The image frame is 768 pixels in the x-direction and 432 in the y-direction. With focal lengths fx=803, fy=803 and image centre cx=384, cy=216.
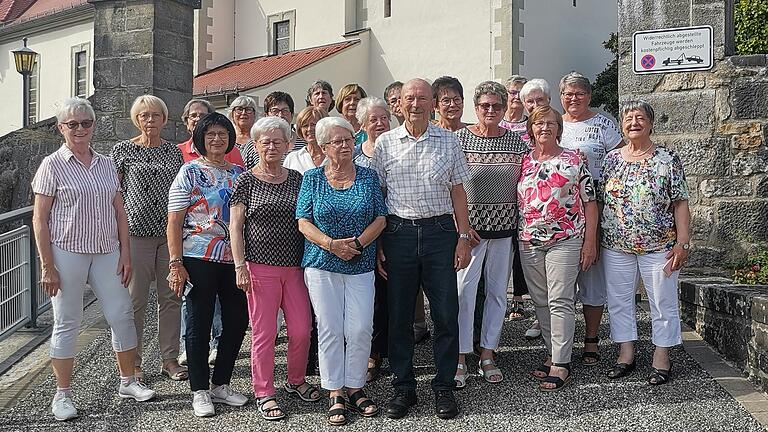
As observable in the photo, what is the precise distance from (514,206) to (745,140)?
2.70 metres

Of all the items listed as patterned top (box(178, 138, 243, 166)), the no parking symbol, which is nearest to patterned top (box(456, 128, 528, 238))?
patterned top (box(178, 138, 243, 166))

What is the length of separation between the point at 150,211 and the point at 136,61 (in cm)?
360

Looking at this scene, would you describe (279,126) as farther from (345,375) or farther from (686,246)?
(686,246)

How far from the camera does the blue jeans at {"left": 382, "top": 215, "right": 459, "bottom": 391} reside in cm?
450

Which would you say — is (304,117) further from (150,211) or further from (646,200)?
(646,200)

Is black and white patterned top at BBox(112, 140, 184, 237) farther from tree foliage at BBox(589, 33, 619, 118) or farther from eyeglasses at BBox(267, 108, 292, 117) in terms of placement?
tree foliage at BBox(589, 33, 619, 118)

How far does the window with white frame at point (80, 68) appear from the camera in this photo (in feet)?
96.1

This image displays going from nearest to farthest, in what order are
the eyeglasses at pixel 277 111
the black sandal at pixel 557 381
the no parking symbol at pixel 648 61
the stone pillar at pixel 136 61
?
the black sandal at pixel 557 381 < the eyeglasses at pixel 277 111 < the no parking symbol at pixel 648 61 < the stone pillar at pixel 136 61

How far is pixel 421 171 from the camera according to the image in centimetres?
449

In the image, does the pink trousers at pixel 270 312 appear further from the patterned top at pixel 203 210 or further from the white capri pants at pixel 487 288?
the white capri pants at pixel 487 288

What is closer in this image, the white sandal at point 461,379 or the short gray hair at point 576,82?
the white sandal at point 461,379

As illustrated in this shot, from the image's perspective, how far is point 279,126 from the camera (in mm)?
4535

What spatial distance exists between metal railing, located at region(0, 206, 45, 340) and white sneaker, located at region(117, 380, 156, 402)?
1.66 meters

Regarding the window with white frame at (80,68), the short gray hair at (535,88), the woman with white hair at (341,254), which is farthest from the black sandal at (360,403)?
the window with white frame at (80,68)
